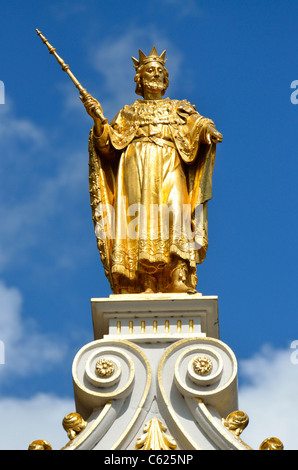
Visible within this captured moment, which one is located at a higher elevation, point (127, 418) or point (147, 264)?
point (147, 264)

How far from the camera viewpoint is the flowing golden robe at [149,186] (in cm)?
1689

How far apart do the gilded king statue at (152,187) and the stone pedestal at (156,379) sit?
1.84 feet

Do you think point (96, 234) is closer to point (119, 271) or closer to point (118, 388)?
point (119, 271)

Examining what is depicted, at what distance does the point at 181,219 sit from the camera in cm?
1717

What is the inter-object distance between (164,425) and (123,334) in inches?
52.9

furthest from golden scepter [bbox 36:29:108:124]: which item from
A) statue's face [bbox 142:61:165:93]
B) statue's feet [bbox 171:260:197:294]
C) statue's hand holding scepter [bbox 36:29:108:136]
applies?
statue's feet [bbox 171:260:197:294]

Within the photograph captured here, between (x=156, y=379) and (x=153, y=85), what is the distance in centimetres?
456

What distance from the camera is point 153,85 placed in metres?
18.5

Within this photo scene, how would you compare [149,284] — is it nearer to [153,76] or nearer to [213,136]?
[213,136]

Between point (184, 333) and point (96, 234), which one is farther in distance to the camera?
point (96, 234)

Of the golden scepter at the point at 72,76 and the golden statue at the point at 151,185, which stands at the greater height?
the golden scepter at the point at 72,76

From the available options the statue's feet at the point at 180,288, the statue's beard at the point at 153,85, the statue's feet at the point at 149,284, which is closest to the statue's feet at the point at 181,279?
the statue's feet at the point at 180,288

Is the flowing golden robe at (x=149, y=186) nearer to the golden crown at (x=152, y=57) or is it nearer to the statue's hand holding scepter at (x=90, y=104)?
the statue's hand holding scepter at (x=90, y=104)
